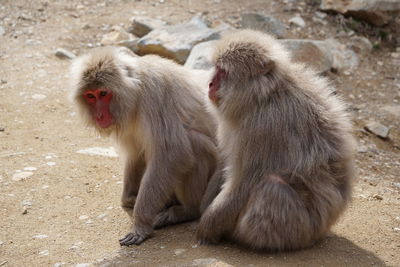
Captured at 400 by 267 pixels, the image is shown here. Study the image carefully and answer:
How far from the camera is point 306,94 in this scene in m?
4.41

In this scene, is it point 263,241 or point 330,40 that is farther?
point 330,40

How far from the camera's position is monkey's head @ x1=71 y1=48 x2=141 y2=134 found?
15.4 ft

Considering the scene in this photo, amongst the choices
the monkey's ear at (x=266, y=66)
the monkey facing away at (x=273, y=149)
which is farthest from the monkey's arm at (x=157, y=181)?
the monkey's ear at (x=266, y=66)

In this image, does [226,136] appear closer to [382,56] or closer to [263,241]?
[263,241]

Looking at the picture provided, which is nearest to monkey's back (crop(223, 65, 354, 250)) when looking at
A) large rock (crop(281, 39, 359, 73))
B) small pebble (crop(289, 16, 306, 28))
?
large rock (crop(281, 39, 359, 73))

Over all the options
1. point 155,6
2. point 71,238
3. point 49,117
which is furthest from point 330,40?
point 71,238

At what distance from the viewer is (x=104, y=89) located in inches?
184

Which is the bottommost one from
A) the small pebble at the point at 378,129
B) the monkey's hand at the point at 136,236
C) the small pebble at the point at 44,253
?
the small pebble at the point at 44,253

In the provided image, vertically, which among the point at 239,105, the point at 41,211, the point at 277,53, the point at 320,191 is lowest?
the point at 41,211

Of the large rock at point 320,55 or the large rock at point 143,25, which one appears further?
the large rock at point 143,25

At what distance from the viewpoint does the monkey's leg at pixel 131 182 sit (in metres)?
5.45

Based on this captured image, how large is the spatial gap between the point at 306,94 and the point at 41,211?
2798 millimetres

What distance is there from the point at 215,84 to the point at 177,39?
14.4 ft

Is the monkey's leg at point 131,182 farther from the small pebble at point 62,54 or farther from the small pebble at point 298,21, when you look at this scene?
the small pebble at point 298,21
